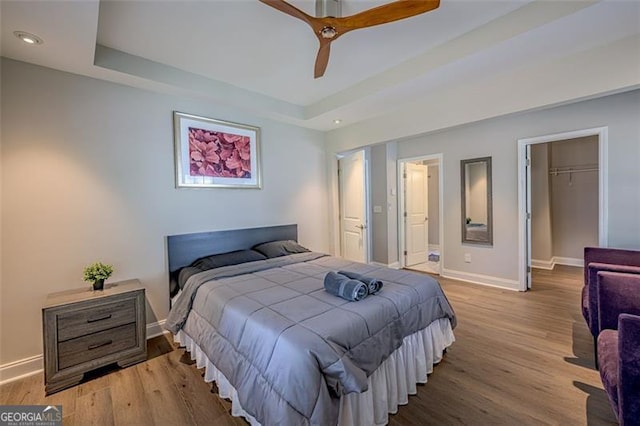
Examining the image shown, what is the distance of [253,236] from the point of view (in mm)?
3629

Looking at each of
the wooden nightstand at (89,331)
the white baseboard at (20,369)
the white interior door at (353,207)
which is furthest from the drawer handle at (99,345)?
the white interior door at (353,207)

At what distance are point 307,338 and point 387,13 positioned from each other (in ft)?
6.44

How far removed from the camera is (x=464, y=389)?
76.7 inches

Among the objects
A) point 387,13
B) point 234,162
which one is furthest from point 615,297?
point 234,162

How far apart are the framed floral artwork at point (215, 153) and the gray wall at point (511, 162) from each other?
162cm

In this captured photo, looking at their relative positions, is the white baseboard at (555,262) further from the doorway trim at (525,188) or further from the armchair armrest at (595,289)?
the armchair armrest at (595,289)

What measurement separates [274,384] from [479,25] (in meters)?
2.93

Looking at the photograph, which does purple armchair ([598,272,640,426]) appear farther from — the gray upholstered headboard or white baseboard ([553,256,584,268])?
white baseboard ([553,256,584,268])

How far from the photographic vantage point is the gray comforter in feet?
4.36

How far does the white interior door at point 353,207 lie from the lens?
4438mm

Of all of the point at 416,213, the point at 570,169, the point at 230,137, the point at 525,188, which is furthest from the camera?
the point at 416,213

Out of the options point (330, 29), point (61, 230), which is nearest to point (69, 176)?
point (61, 230)

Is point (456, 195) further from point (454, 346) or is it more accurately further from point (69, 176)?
point (69, 176)

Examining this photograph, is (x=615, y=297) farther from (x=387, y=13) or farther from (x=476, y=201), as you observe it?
(x=476, y=201)
